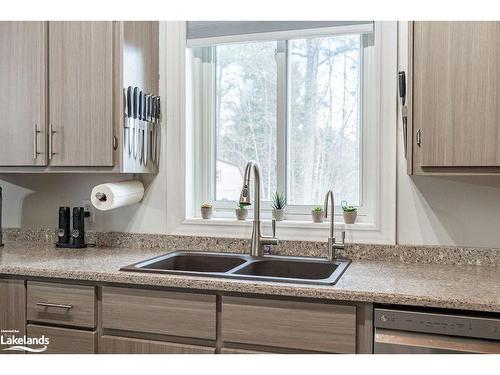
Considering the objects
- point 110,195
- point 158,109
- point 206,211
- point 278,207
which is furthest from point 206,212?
point 158,109

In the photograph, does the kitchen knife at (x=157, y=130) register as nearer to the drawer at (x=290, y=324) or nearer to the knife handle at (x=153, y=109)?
the knife handle at (x=153, y=109)

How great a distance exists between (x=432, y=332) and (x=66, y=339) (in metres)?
1.37

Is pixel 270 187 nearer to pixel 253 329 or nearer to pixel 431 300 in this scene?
pixel 253 329

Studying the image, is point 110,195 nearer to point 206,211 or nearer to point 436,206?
point 206,211

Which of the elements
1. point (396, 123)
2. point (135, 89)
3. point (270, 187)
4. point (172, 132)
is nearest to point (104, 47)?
point (135, 89)

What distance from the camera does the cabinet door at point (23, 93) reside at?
7.68 feet

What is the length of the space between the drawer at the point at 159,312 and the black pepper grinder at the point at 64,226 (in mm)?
750

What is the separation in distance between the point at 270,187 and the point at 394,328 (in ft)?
3.69

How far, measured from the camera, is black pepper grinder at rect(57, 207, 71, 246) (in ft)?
8.34

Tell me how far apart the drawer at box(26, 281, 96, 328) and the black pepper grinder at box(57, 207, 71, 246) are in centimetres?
55

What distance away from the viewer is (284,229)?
235 cm

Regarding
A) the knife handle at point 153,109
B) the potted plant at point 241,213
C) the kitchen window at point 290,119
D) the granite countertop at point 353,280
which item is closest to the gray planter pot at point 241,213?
the potted plant at point 241,213

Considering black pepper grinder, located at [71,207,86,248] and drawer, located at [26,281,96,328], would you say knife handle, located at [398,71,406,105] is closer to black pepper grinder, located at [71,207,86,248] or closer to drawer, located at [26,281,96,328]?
drawer, located at [26,281,96,328]

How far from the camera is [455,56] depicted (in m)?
1.79
